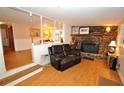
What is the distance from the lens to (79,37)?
6.41m

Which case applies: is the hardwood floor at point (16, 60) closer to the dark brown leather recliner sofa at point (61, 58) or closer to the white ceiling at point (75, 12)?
the dark brown leather recliner sofa at point (61, 58)

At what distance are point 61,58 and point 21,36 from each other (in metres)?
4.49

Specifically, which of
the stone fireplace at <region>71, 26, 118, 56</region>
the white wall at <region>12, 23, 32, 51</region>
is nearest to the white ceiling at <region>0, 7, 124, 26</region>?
the stone fireplace at <region>71, 26, 118, 56</region>

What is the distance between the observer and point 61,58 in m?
3.71

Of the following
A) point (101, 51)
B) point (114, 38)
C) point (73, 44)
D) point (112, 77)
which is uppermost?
point (114, 38)

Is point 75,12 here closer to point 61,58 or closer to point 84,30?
point 61,58

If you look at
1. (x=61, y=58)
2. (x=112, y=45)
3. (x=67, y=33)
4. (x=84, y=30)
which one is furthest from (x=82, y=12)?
(x=84, y=30)

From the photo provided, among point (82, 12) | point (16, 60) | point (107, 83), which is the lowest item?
point (107, 83)

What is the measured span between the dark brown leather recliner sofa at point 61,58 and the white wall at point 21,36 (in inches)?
143
